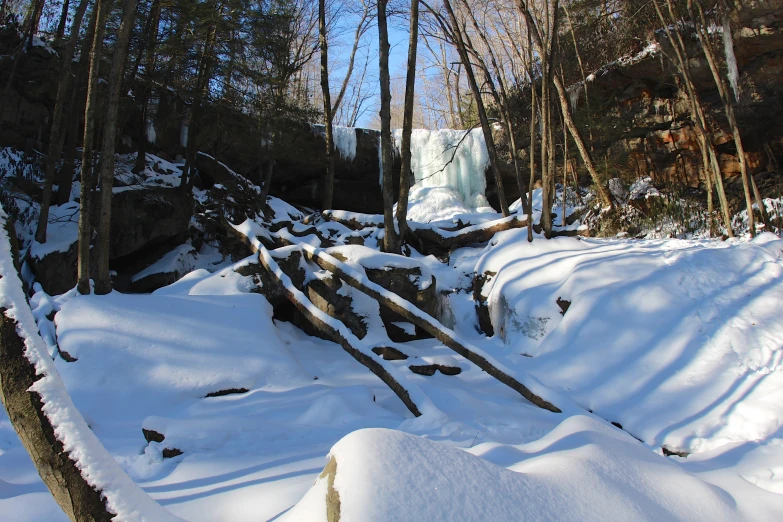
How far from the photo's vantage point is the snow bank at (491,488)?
138 centimetres

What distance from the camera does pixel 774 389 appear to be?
148 inches

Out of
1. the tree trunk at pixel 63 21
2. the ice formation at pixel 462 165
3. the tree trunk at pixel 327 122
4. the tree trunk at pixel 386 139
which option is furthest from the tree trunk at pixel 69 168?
the ice formation at pixel 462 165

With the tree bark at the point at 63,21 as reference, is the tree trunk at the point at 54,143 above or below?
below

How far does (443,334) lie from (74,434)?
3.31 m

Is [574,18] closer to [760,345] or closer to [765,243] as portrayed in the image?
[765,243]

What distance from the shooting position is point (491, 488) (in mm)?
1536

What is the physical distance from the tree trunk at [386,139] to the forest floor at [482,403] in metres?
0.98

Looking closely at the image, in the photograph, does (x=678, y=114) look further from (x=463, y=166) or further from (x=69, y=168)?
(x=69, y=168)

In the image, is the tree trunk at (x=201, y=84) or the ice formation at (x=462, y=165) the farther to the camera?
the ice formation at (x=462, y=165)

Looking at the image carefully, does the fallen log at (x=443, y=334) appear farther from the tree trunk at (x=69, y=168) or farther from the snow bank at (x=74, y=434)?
the tree trunk at (x=69, y=168)

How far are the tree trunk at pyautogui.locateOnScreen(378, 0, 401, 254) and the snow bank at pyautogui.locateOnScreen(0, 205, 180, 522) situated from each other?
619 cm

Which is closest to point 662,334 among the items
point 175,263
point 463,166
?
point 175,263

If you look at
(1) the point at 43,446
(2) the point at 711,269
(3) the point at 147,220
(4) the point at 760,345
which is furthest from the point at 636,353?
(3) the point at 147,220

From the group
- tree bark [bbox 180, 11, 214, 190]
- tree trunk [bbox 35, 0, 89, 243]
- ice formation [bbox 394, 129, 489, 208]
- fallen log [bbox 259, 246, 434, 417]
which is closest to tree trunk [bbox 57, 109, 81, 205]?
tree trunk [bbox 35, 0, 89, 243]
